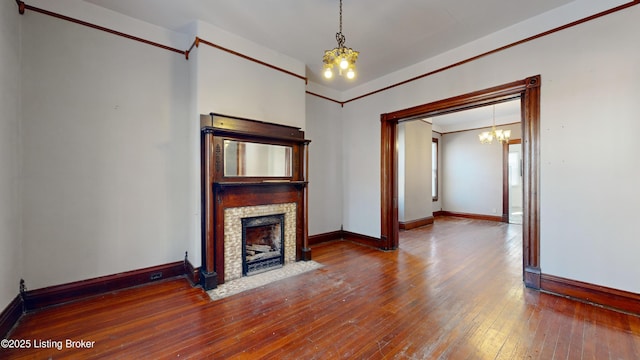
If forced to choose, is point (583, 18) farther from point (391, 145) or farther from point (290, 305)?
point (290, 305)

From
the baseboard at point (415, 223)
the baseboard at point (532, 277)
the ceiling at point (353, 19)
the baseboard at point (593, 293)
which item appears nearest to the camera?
the baseboard at point (593, 293)

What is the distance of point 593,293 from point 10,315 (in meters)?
5.70

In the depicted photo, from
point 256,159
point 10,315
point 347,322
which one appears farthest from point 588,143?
point 10,315

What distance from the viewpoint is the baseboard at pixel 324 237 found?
16.2 ft

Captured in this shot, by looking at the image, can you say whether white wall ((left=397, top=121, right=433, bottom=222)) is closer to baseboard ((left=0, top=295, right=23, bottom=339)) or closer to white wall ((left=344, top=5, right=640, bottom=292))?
white wall ((left=344, top=5, right=640, bottom=292))

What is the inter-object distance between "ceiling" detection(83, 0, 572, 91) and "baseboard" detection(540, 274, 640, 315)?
10.3 ft

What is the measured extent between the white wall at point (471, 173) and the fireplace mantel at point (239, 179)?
6.81 metres

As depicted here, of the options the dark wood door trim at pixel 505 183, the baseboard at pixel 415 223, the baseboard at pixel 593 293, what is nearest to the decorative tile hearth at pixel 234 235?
the baseboard at pixel 593 293

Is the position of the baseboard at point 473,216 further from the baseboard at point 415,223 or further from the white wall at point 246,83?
the white wall at point 246,83

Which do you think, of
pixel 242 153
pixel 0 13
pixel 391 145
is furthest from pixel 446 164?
pixel 0 13

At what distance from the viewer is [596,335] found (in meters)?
2.09

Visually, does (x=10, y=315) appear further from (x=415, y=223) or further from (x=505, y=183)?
(x=505, y=183)

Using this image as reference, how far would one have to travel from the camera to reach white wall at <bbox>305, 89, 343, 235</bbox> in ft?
16.2

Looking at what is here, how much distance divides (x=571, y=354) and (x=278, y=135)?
12.3 ft
